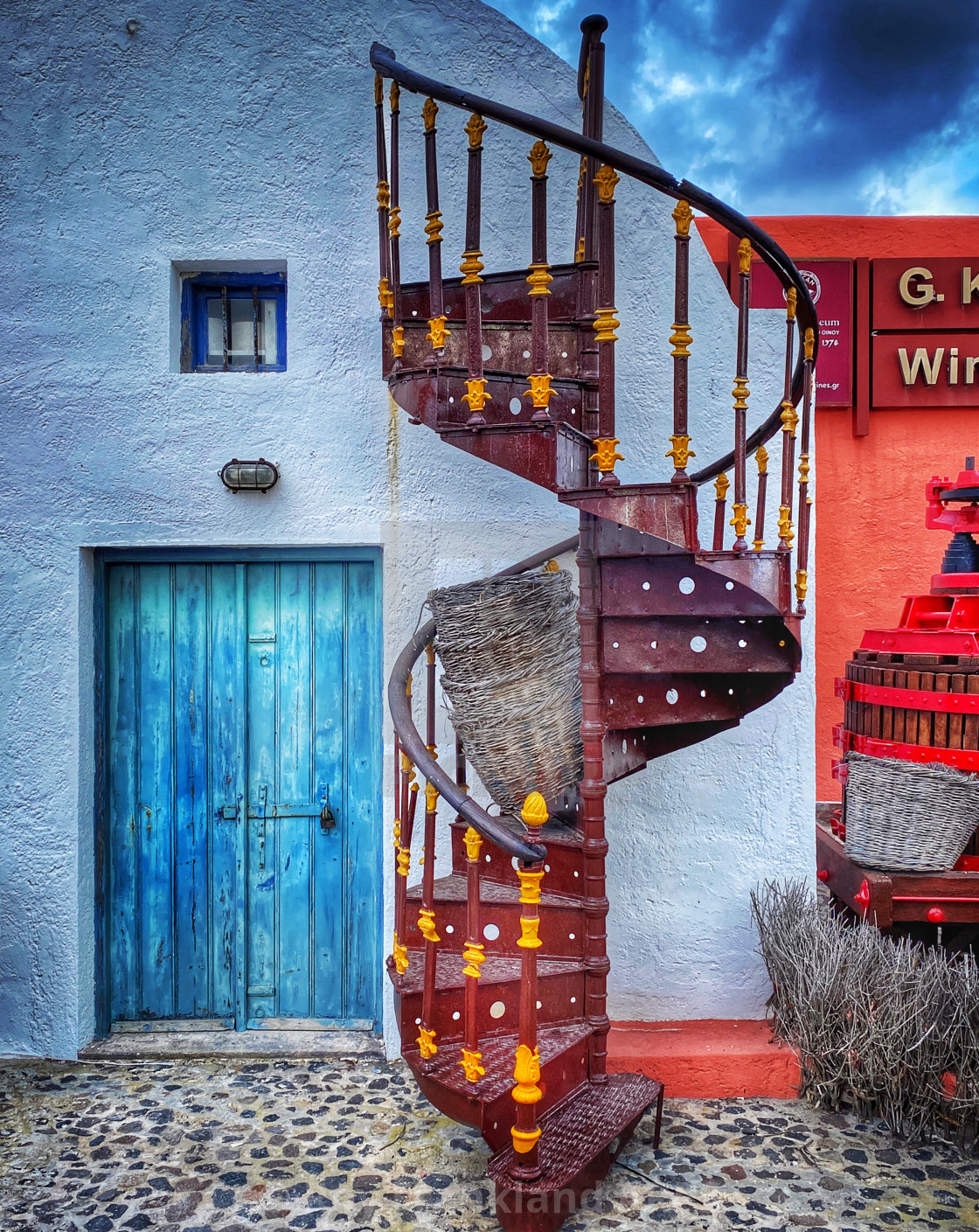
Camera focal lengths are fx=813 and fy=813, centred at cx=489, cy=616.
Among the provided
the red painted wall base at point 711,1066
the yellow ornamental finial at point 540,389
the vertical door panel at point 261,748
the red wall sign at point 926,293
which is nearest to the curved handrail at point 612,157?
the yellow ornamental finial at point 540,389

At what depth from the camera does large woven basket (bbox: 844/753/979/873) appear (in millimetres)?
2945

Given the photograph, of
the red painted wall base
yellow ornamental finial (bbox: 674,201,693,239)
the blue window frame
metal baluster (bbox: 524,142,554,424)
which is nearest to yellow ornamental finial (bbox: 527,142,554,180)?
metal baluster (bbox: 524,142,554,424)

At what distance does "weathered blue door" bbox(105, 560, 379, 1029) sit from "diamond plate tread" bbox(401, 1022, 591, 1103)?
1.01m

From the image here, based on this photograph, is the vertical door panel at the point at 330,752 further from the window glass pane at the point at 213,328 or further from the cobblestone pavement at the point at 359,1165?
the window glass pane at the point at 213,328

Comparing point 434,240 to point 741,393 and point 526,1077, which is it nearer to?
point 741,393

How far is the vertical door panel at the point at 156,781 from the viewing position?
350cm

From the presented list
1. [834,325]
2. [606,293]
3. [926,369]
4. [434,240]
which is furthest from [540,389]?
[926,369]

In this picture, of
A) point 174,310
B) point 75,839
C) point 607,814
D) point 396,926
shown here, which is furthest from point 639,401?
point 75,839

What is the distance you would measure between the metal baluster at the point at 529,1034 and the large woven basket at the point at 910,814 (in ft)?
5.06

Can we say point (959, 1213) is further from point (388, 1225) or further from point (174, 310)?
point (174, 310)

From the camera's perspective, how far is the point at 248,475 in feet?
10.8

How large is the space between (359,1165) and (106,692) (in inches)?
82.0

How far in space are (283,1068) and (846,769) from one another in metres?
2.56

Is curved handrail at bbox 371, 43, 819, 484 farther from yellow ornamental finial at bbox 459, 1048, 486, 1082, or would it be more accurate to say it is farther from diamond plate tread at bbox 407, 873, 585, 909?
yellow ornamental finial at bbox 459, 1048, 486, 1082
